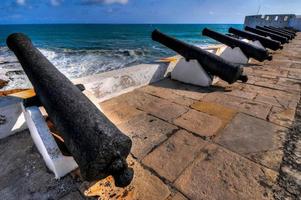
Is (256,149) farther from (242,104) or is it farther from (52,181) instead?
(52,181)

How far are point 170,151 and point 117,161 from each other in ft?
3.46

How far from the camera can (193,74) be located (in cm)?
445

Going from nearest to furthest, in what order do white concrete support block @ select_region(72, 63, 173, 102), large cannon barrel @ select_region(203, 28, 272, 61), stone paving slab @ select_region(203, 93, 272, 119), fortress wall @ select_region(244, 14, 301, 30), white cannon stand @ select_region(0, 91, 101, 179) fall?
white cannon stand @ select_region(0, 91, 101, 179) < stone paving slab @ select_region(203, 93, 272, 119) < white concrete support block @ select_region(72, 63, 173, 102) < large cannon barrel @ select_region(203, 28, 272, 61) < fortress wall @ select_region(244, 14, 301, 30)

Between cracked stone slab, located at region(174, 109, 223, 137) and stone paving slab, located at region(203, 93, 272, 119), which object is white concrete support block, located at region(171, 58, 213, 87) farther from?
cracked stone slab, located at region(174, 109, 223, 137)

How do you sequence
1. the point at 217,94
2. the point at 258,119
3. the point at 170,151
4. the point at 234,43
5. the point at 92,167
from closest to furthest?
the point at 92,167
the point at 170,151
the point at 258,119
the point at 217,94
the point at 234,43

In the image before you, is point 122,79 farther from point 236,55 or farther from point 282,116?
point 236,55

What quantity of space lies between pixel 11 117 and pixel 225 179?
2467mm

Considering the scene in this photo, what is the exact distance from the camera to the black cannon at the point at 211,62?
3926 millimetres

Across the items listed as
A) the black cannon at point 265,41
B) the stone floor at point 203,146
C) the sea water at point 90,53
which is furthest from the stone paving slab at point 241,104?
the black cannon at point 265,41

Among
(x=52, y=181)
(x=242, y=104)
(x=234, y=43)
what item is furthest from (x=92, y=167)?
(x=234, y=43)

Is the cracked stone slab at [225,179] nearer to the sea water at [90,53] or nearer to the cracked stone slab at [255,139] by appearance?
the cracked stone slab at [255,139]

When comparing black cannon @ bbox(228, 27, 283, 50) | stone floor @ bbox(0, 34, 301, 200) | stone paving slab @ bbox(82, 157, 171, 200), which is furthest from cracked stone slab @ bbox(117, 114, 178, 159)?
black cannon @ bbox(228, 27, 283, 50)

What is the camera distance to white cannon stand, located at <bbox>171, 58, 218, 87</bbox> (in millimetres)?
4355

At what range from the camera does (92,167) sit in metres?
1.20
